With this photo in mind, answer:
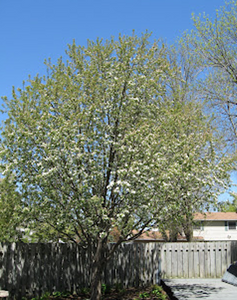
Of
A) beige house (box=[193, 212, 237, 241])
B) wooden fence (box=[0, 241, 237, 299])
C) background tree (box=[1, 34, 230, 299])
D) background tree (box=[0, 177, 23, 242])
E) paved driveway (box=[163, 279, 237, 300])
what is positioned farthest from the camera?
beige house (box=[193, 212, 237, 241])

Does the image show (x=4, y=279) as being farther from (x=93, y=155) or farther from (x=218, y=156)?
(x=218, y=156)

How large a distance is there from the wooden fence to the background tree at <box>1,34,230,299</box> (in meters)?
2.46

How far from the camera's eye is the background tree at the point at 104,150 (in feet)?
28.1

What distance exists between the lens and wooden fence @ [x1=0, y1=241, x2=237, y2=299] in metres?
11.6

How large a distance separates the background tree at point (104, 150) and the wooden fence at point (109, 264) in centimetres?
246

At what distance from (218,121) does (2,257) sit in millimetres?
14026

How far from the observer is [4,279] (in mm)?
11281

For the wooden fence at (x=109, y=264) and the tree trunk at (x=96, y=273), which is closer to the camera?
the tree trunk at (x=96, y=273)

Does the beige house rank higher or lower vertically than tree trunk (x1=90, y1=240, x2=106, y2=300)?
higher

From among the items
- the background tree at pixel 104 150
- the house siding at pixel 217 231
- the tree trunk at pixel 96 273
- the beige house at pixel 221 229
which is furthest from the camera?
the house siding at pixel 217 231

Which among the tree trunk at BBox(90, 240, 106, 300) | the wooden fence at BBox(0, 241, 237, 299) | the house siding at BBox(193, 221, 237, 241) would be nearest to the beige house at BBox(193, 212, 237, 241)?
the house siding at BBox(193, 221, 237, 241)

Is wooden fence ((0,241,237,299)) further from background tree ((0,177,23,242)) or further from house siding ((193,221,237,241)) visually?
house siding ((193,221,237,241))

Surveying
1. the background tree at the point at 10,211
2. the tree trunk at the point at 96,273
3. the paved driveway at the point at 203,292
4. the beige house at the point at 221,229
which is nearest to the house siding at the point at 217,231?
the beige house at the point at 221,229

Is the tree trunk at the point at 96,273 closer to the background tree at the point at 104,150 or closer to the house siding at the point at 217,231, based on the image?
the background tree at the point at 104,150
